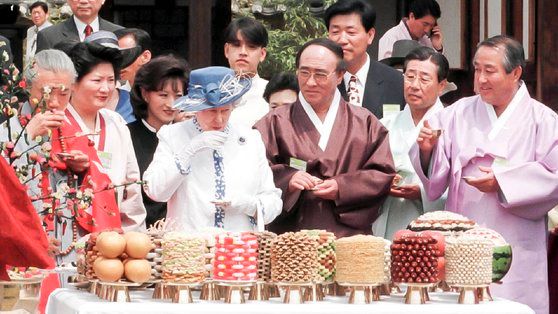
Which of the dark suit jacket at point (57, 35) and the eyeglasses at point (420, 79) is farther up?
the dark suit jacket at point (57, 35)

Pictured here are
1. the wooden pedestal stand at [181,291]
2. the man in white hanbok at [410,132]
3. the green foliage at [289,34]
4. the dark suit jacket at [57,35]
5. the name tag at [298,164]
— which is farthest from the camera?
the green foliage at [289,34]

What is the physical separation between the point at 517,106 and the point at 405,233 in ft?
6.02

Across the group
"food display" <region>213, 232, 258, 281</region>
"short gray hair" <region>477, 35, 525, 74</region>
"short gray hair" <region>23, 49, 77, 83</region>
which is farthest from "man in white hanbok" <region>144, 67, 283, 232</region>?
"short gray hair" <region>477, 35, 525, 74</region>

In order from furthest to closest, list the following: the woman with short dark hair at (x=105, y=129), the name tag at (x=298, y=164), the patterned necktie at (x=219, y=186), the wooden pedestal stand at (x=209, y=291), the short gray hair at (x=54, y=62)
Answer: the name tag at (x=298, y=164), the woman with short dark hair at (x=105, y=129), the short gray hair at (x=54, y=62), the patterned necktie at (x=219, y=186), the wooden pedestal stand at (x=209, y=291)

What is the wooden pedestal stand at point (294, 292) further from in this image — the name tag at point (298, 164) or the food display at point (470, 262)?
the name tag at point (298, 164)

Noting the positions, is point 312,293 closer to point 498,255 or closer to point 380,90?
point 498,255

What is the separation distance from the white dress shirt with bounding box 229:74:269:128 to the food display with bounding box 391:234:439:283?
2387 millimetres

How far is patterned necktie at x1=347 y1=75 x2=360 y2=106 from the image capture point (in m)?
7.82

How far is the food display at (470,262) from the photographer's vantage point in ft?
17.6

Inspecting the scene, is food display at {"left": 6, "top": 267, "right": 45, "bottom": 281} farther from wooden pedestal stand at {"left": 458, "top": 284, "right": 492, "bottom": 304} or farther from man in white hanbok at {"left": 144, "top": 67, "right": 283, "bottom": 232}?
wooden pedestal stand at {"left": 458, "top": 284, "right": 492, "bottom": 304}

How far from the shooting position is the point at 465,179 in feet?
22.5

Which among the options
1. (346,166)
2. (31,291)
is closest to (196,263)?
(31,291)

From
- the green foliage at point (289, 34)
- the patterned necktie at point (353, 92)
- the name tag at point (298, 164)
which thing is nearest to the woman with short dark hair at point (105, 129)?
the name tag at point (298, 164)

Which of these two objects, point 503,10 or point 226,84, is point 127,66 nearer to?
point 226,84
